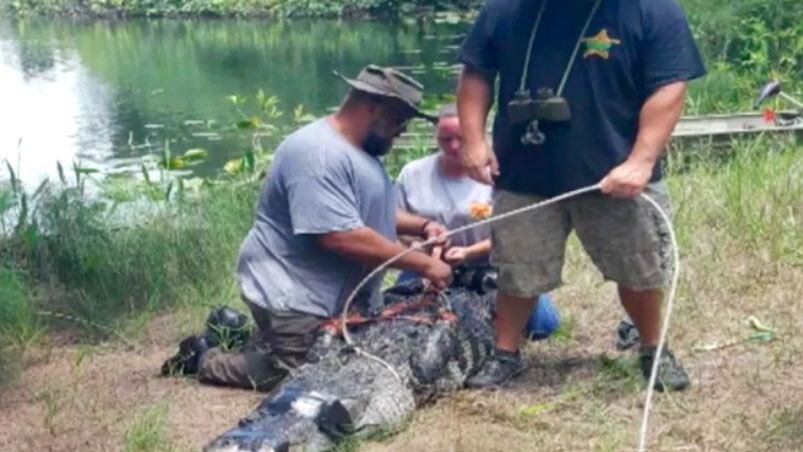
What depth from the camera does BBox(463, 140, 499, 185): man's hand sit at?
14.5ft

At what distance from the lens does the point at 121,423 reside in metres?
4.47

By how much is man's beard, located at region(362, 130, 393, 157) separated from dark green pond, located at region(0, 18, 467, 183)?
225 inches

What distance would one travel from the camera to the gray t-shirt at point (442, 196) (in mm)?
5199

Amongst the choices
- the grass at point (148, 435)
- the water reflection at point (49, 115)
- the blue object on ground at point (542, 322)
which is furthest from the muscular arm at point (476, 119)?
the water reflection at point (49, 115)

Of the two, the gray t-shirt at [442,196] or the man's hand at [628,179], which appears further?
the gray t-shirt at [442,196]

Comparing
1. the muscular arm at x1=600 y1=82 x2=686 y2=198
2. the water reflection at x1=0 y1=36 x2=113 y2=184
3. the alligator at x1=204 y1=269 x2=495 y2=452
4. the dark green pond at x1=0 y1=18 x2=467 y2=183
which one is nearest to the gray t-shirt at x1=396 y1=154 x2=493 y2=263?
the alligator at x1=204 y1=269 x2=495 y2=452

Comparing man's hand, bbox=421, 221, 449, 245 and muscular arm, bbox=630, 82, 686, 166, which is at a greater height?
muscular arm, bbox=630, 82, 686, 166

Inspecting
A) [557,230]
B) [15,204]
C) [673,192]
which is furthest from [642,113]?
[15,204]

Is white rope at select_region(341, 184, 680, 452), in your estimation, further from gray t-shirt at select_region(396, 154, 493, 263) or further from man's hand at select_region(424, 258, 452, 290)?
gray t-shirt at select_region(396, 154, 493, 263)

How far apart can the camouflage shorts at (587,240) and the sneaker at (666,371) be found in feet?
0.84

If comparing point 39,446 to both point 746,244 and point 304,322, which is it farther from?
point 746,244

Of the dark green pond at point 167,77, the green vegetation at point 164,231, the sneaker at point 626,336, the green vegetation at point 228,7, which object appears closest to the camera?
the sneaker at point 626,336

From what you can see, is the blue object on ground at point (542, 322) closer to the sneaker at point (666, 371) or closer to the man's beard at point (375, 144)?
the sneaker at point (666, 371)

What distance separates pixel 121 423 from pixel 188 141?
12.3m
